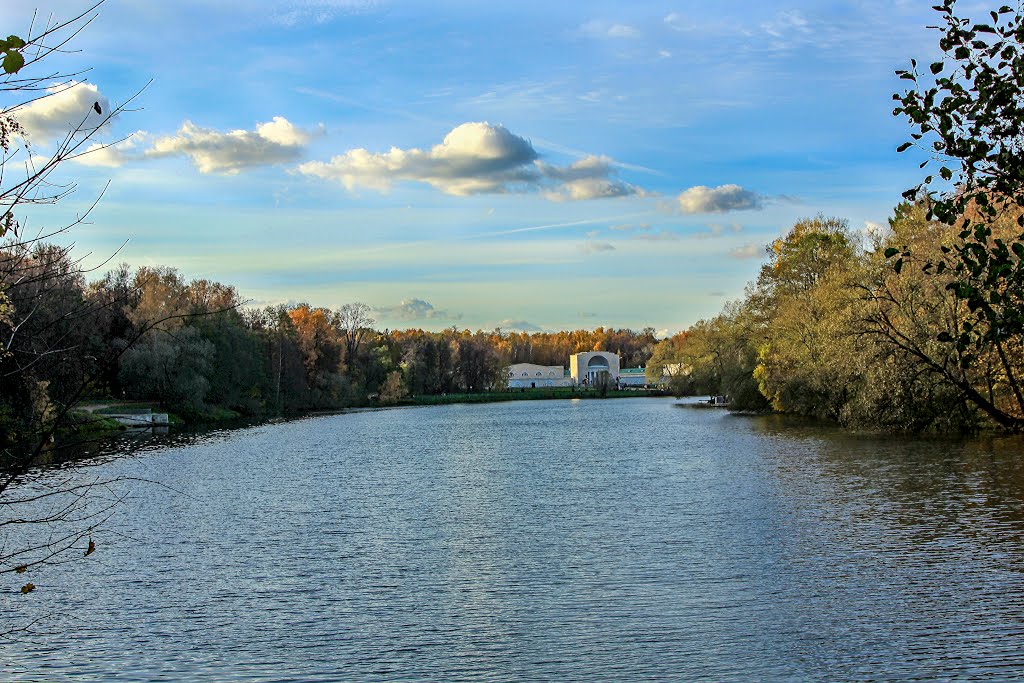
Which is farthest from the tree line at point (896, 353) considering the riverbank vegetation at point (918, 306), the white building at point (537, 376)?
the white building at point (537, 376)

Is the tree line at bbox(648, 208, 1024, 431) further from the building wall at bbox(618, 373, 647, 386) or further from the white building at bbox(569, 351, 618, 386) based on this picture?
the white building at bbox(569, 351, 618, 386)

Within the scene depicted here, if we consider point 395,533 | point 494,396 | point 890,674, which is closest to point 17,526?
point 395,533

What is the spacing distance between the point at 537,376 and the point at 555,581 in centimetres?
17809

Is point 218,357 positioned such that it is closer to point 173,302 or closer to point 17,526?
point 173,302

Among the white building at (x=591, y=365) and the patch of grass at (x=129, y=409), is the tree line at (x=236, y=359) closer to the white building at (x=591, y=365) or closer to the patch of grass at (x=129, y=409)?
the patch of grass at (x=129, y=409)

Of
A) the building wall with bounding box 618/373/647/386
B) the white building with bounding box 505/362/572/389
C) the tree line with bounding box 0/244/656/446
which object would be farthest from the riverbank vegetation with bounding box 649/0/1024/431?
the white building with bounding box 505/362/572/389

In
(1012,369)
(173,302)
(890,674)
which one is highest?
(173,302)

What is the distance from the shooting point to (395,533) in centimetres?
1933

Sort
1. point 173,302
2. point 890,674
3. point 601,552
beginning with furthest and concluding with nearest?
point 173,302 < point 601,552 < point 890,674

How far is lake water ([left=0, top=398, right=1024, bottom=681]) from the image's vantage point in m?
11.0

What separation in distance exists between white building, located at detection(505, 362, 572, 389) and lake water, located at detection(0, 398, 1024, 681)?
6301 inches

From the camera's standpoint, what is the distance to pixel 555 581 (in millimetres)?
14750

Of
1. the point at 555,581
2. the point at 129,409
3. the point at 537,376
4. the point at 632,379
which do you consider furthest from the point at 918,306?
the point at 537,376

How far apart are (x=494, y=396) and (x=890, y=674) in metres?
122
